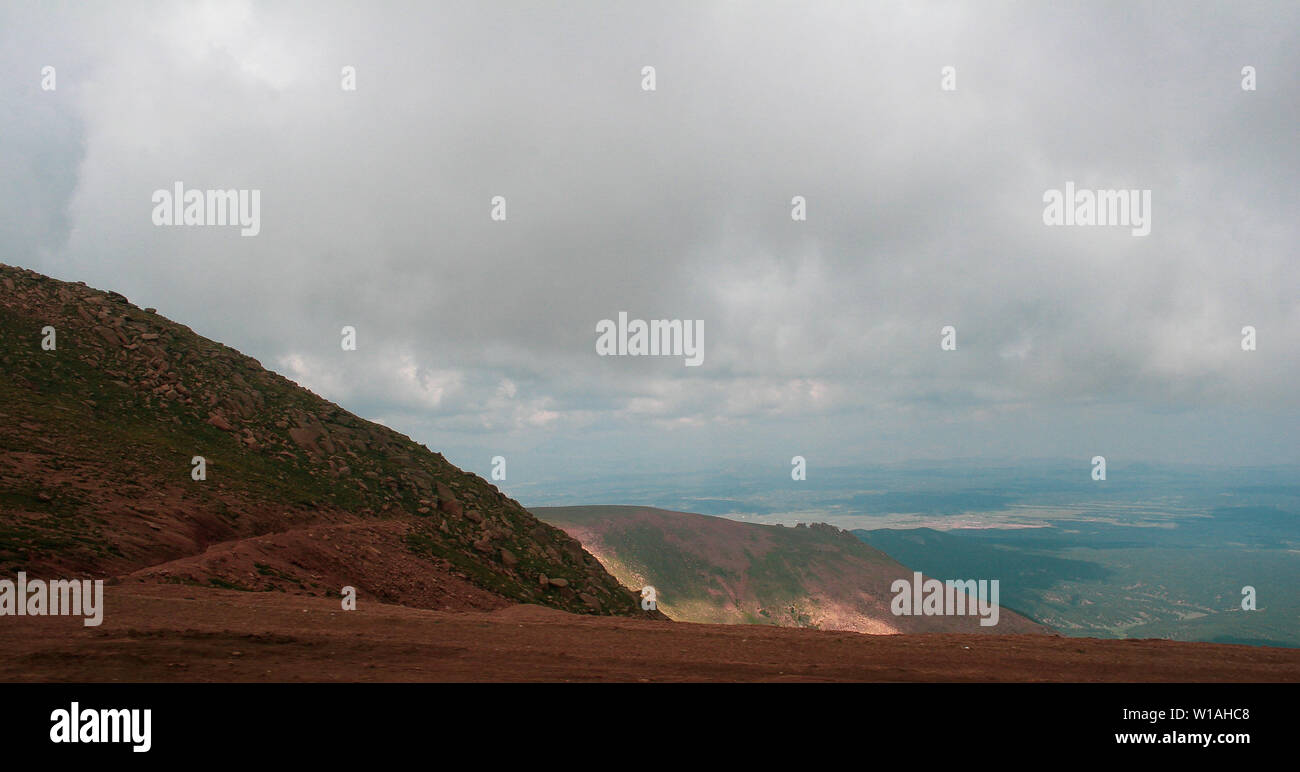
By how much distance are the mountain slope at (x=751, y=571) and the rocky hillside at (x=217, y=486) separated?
73729 millimetres

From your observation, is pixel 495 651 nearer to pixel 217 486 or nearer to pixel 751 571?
pixel 217 486

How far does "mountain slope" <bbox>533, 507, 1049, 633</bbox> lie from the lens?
393 feet

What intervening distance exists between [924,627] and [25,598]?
412ft

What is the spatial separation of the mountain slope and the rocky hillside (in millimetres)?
73729

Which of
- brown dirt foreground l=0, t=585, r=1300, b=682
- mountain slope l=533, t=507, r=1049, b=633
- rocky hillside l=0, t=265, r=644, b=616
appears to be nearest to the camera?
brown dirt foreground l=0, t=585, r=1300, b=682

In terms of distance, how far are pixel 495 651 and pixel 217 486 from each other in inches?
1074

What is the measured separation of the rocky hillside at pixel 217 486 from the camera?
87.7ft

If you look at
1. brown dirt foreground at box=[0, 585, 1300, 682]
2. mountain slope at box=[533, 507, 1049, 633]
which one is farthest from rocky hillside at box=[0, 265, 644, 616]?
mountain slope at box=[533, 507, 1049, 633]

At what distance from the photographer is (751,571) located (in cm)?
13662

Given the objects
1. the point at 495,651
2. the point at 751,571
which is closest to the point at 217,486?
the point at 495,651

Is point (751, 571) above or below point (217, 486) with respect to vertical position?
below

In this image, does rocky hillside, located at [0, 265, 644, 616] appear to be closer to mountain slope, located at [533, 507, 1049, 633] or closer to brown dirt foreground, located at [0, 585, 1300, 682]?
brown dirt foreground, located at [0, 585, 1300, 682]

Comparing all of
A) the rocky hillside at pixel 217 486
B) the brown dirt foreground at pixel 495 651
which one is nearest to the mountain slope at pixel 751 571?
the rocky hillside at pixel 217 486
